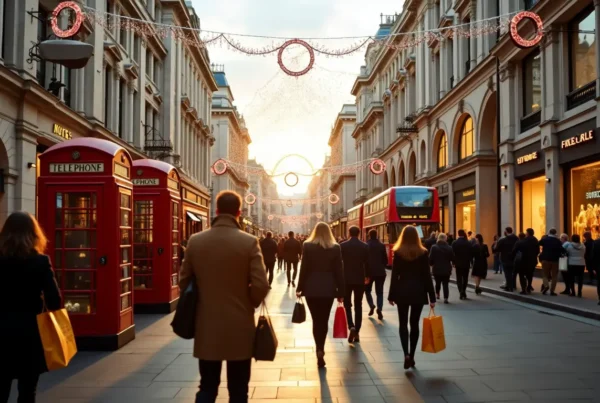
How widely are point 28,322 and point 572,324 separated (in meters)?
10.2

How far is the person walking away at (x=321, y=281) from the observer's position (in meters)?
8.22

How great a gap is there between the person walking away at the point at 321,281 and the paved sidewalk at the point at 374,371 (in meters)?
0.47

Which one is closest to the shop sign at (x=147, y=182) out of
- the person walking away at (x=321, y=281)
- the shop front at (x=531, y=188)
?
the person walking away at (x=321, y=281)

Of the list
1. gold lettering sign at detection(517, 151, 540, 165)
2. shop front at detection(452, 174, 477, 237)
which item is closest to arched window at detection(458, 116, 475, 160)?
shop front at detection(452, 174, 477, 237)

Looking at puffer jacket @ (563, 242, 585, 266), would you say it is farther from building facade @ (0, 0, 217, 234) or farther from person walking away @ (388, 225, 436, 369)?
building facade @ (0, 0, 217, 234)

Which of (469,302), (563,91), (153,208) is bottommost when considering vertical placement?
(469,302)

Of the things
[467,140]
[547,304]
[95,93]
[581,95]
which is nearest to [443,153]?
[467,140]

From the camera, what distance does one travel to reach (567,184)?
2127 centimetres

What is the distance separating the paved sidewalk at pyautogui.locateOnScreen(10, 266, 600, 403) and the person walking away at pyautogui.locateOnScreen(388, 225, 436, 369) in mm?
416

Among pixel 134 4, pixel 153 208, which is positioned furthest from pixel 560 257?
pixel 134 4

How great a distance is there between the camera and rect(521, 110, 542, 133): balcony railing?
24.1 metres

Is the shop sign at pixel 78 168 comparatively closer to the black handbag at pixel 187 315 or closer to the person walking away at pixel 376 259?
the person walking away at pixel 376 259

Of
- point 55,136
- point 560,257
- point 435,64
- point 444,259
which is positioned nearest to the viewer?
point 444,259

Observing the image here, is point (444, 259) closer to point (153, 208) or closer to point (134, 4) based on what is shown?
point (153, 208)
